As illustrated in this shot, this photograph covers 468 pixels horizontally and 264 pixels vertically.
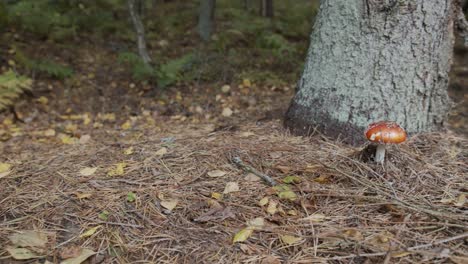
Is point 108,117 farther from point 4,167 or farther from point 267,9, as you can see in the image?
point 267,9

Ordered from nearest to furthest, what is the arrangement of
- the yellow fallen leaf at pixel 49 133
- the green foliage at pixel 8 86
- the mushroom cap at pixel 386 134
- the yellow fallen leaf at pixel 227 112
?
1. the mushroom cap at pixel 386 134
2. the yellow fallen leaf at pixel 49 133
3. the green foliage at pixel 8 86
4. the yellow fallen leaf at pixel 227 112

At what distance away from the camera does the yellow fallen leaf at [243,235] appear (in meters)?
1.48

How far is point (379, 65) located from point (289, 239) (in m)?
1.33

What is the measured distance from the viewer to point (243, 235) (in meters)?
1.49

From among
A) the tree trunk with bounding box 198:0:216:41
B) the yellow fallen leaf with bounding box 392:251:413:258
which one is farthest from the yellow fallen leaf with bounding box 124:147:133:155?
the tree trunk with bounding box 198:0:216:41

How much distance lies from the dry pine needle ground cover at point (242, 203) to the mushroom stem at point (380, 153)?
5 cm

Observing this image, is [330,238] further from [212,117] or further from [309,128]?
[212,117]

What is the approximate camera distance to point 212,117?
3.58 metres

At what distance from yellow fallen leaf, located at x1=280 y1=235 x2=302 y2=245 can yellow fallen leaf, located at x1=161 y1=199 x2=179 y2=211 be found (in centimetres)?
53

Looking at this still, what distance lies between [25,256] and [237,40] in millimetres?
5481

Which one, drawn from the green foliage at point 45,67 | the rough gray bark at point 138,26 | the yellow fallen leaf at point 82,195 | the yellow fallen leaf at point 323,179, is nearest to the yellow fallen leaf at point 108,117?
the rough gray bark at point 138,26

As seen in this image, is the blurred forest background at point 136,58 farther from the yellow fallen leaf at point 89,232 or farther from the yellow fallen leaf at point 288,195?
the yellow fallen leaf at point 89,232

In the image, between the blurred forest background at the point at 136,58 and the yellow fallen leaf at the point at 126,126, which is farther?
the blurred forest background at the point at 136,58

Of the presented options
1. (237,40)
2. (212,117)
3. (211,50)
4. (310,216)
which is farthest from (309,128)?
(237,40)
